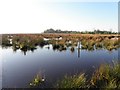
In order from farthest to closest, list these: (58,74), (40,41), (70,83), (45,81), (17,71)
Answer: (40,41) < (17,71) < (58,74) < (45,81) < (70,83)

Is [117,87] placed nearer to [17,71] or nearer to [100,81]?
[100,81]

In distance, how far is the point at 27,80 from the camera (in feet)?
28.9

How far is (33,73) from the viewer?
32.8 feet

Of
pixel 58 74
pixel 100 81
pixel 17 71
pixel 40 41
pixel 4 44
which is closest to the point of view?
pixel 100 81

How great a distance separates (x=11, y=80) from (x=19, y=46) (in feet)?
33.5

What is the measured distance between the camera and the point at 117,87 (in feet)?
22.5

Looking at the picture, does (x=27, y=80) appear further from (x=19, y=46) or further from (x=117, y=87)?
(x=19, y=46)

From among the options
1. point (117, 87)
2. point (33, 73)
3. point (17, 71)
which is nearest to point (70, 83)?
point (117, 87)

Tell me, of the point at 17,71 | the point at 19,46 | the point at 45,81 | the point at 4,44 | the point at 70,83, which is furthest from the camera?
the point at 4,44

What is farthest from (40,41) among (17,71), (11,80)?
(11,80)

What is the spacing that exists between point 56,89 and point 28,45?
12522 millimetres

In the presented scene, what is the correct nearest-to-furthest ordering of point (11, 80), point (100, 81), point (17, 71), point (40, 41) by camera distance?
point (100, 81) < point (11, 80) < point (17, 71) < point (40, 41)

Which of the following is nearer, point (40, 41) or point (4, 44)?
point (4, 44)

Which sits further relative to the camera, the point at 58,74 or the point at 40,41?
the point at 40,41
